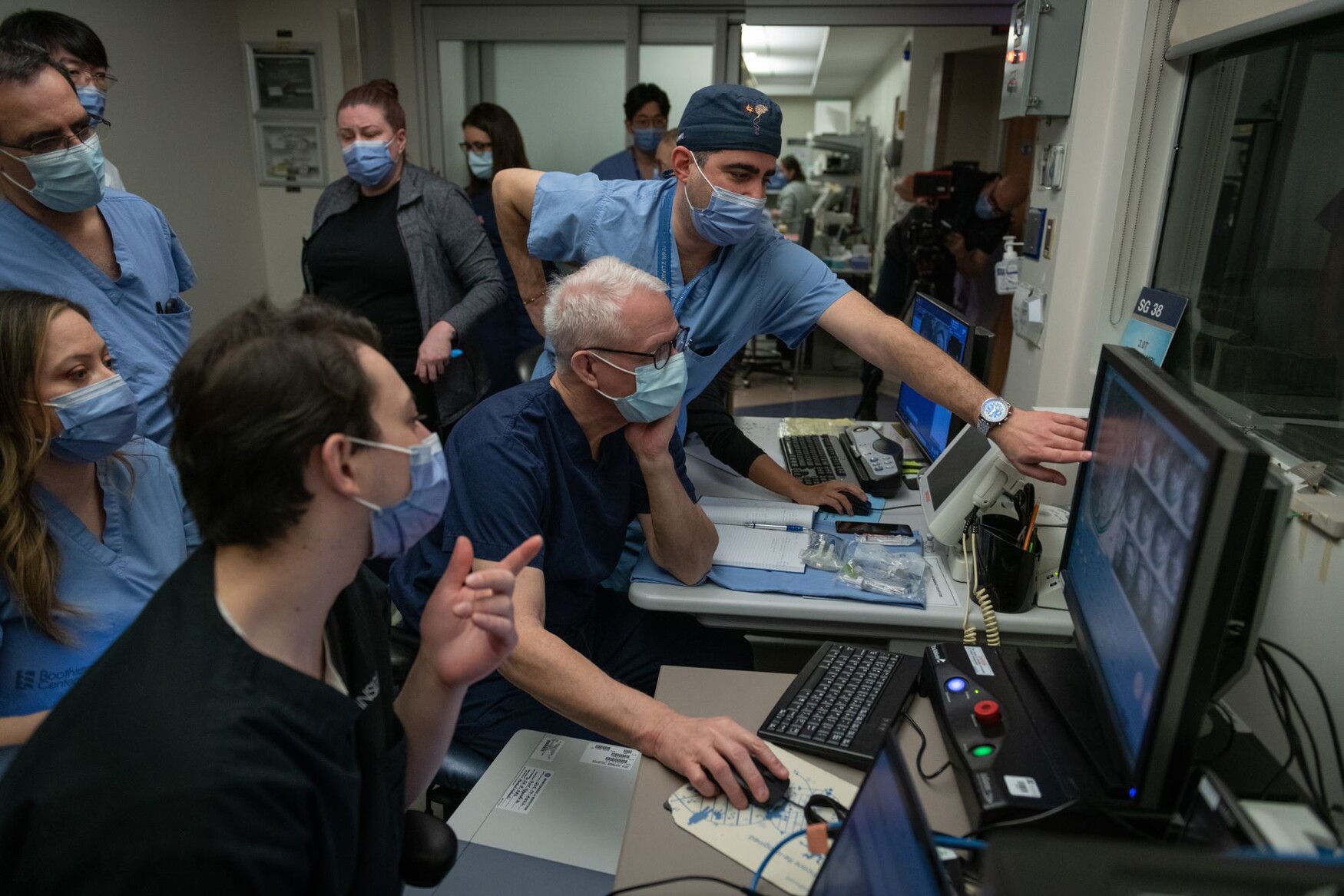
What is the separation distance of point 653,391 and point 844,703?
614 millimetres

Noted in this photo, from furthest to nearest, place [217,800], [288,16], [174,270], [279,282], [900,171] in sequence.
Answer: [900,171] < [279,282] < [288,16] < [174,270] < [217,800]

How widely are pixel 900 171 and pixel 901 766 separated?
7.01 meters

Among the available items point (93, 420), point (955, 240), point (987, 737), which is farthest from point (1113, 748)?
point (955, 240)

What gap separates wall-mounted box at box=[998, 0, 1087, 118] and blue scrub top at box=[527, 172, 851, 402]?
102 cm

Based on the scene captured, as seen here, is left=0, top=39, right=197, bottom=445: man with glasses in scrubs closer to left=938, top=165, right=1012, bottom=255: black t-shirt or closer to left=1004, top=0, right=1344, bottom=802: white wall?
left=1004, top=0, right=1344, bottom=802: white wall

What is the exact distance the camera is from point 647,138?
373 centimetres

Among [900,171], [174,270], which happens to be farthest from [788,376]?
[174,270]

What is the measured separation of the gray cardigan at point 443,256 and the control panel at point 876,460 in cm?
124

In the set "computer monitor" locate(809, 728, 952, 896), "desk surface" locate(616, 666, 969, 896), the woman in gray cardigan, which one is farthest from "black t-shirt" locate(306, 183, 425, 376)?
"computer monitor" locate(809, 728, 952, 896)

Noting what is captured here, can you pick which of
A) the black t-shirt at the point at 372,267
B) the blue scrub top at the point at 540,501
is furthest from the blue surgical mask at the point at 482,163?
the blue scrub top at the point at 540,501

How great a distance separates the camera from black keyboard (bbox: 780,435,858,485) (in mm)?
2193

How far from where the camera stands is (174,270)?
2010 millimetres

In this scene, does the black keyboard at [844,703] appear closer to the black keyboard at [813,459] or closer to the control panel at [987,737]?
the control panel at [987,737]

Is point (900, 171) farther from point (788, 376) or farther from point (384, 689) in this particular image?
point (384, 689)
